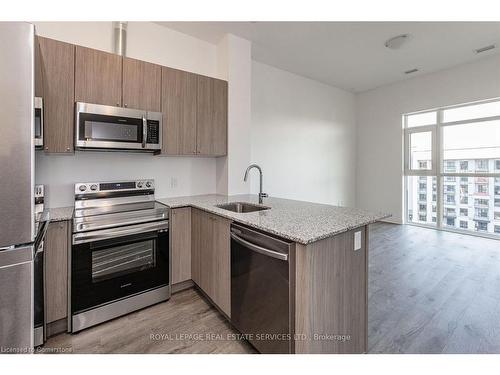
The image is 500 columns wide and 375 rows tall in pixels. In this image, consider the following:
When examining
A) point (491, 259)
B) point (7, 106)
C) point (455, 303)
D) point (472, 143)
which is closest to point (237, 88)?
point (7, 106)

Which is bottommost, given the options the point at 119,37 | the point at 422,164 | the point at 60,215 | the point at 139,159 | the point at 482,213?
the point at 482,213

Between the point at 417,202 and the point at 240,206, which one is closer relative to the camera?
the point at 240,206

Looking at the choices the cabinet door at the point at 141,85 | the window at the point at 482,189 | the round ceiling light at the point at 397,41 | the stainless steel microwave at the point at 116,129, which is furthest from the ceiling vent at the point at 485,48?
the stainless steel microwave at the point at 116,129

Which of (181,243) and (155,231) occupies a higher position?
(155,231)

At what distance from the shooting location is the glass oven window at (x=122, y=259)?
75.6 inches

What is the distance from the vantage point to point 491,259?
325cm

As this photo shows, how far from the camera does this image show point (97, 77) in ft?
7.06

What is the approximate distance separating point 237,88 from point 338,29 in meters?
1.50

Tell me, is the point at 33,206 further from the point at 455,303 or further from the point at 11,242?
the point at 455,303

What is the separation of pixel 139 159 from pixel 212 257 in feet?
4.73

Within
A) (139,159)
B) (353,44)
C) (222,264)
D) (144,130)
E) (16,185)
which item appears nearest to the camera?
(16,185)

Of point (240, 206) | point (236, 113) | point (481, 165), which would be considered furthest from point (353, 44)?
point (481, 165)

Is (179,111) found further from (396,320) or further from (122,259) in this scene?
(396,320)

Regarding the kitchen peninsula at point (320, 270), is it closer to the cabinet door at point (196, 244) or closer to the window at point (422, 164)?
the cabinet door at point (196, 244)
